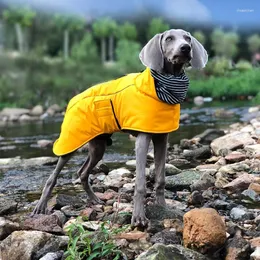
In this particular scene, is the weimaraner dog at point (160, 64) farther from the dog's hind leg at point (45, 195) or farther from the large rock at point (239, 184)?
the large rock at point (239, 184)

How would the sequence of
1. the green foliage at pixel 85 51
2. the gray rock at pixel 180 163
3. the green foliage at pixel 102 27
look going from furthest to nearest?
the green foliage at pixel 102 27
the green foliage at pixel 85 51
the gray rock at pixel 180 163

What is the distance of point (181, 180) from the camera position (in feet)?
19.5

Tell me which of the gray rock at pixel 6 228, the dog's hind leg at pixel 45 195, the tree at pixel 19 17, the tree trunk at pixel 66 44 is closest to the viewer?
the gray rock at pixel 6 228

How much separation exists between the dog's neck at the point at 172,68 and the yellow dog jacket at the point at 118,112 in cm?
16

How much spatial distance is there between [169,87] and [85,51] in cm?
2341

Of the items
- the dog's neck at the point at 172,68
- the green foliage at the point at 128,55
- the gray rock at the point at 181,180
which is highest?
the dog's neck at the point at 172,68

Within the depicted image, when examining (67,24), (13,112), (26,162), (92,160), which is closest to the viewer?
(92,160)

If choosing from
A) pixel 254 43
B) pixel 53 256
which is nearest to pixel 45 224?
pixel 53 256

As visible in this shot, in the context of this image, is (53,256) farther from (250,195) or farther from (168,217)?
(250,195)

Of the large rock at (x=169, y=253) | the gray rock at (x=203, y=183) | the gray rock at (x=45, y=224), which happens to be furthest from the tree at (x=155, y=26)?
the large rock at (x=169, y=253)

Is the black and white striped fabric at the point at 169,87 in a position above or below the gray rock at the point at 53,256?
above

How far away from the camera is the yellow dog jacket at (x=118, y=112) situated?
4488 millimetres

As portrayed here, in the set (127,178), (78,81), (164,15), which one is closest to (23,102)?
(78,81)

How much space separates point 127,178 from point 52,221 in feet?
7.37
